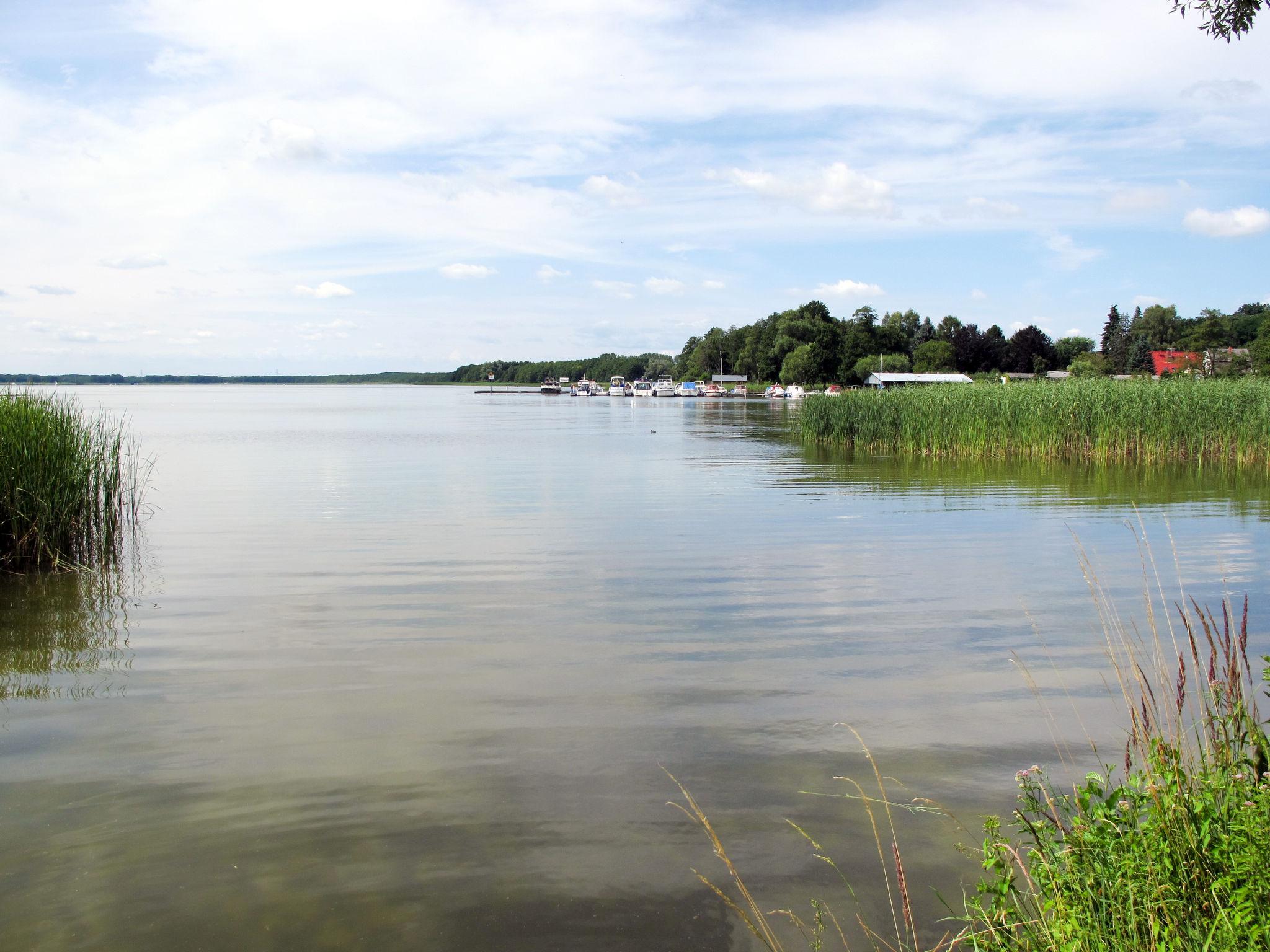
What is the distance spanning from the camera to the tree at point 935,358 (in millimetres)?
→ 136000

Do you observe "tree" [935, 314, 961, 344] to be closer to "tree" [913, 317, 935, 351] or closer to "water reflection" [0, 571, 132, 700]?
"tree" [913, 317, 935, 351]

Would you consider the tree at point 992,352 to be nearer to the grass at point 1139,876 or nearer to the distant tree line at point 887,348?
the distant tree line at point 887,348

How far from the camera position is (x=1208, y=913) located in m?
3.31

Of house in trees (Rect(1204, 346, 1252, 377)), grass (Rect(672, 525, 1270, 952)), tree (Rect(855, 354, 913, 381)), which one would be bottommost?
grass (Rect(672, 525, 1270, 952))

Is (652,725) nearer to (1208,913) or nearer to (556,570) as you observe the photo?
(1208,913)

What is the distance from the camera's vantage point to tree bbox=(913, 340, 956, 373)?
446 ft

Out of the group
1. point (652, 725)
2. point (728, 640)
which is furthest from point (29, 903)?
point (728, 640)

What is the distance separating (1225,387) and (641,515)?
19106 millimetres

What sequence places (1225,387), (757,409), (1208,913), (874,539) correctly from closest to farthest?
(1208,913) < (874,539) < (1225,387) < (757,409)

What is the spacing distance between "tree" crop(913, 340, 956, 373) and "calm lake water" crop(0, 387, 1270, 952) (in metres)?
124

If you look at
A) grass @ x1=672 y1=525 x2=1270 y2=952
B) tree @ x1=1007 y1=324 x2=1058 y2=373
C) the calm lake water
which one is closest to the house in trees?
tree @ x1=1007 y1=324 x2=1058 y2=373

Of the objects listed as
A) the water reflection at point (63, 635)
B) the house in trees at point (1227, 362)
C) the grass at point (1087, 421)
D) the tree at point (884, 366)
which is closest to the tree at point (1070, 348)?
the tree at point (884, 366)

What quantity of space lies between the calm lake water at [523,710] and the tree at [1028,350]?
12953 cm

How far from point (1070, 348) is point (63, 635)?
158 metres
